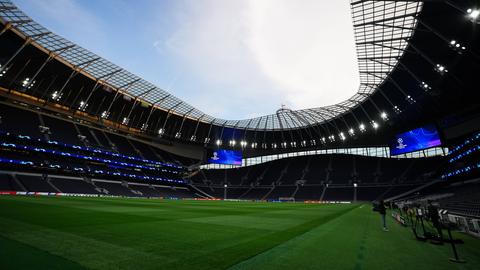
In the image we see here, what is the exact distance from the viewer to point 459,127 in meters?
46.6

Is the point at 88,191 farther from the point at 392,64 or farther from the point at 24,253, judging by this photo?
the point at 392,64

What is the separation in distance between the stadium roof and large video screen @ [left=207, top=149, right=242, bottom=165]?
501 inches

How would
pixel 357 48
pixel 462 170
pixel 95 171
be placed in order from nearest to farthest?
pixel 357 48 < pixel 462 170 < pixel 95 171

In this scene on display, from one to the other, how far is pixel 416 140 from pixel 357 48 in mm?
31660

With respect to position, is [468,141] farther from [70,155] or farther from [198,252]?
[70,155]

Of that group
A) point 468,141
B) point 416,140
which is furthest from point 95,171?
point 468,141

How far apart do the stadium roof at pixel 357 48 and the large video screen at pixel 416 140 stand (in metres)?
14.4

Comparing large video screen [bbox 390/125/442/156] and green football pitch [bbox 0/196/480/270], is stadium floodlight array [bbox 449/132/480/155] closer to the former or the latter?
large video screen [bbox 390/125/442/156]

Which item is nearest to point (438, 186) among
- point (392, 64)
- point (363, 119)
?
point (363, 119)

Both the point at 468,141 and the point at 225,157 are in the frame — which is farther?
the point at 225,157

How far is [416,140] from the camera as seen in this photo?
54188mm

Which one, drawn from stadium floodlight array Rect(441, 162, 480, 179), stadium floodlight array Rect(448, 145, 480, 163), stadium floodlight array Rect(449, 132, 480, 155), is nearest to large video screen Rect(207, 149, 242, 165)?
stadium floodlight array Rect(441, 162, 480, 179)

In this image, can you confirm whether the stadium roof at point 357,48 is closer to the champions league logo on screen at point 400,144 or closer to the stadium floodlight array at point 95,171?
the champions league logo on screen at point 400,144

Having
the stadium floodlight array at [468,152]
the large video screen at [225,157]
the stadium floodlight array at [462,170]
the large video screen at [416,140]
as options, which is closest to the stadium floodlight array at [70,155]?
the large video screen at [225,157]
